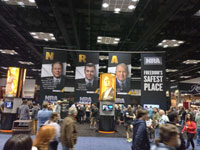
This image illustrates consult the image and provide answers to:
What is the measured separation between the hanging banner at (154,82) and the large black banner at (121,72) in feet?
4.49

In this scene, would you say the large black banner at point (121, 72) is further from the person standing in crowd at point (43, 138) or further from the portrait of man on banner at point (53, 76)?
the person standing in crowd at point (43, 138)

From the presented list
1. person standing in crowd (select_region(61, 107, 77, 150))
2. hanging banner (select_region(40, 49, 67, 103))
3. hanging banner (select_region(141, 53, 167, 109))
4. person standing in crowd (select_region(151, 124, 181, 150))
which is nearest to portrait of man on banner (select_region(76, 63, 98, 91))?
hanging banner (select_region(40, 49, 67, 103))

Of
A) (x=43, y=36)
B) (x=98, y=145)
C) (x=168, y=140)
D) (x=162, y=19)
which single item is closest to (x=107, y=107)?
(x=98, y=145)

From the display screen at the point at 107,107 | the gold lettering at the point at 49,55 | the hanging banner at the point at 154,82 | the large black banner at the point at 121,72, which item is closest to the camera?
the hanging banner at the point at 154,82

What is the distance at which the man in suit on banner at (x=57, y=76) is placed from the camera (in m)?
8.05

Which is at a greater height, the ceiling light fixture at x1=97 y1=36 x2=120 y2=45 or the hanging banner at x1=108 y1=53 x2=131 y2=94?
the ceiling light fixture at x1=97 y1=36 x2=120 y2=45

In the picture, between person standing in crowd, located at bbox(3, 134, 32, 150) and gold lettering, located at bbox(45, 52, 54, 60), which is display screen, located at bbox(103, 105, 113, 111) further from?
person standing in crowd, located at bbox(3, 134, 32, 150)

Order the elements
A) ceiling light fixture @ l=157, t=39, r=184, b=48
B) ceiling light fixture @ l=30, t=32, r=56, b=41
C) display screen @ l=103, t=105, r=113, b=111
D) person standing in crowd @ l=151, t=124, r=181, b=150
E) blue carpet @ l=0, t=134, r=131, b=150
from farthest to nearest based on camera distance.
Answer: ceiling light fixture @ l=157, t=39, r=184, b=48 < ceiling light fixture @ l=30, t=32, r=56, b=41 < display screen @ l=103, t=105, r=113, b=111 < blue carpet @ l=0, t=134, r=131, b=150 < person standing in crowd @ l=151, t=124, r=181, b=150

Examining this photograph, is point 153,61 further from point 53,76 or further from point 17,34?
point 17,34

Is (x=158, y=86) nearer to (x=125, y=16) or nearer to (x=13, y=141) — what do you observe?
(x=125, y=16)

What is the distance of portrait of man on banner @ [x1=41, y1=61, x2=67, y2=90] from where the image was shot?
312 inches

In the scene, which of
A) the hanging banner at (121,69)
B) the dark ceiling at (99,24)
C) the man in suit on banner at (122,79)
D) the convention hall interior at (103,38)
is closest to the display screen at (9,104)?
the convention hall interior at (103,38)

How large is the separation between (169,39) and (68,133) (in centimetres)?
955

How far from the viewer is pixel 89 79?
28.9ft
